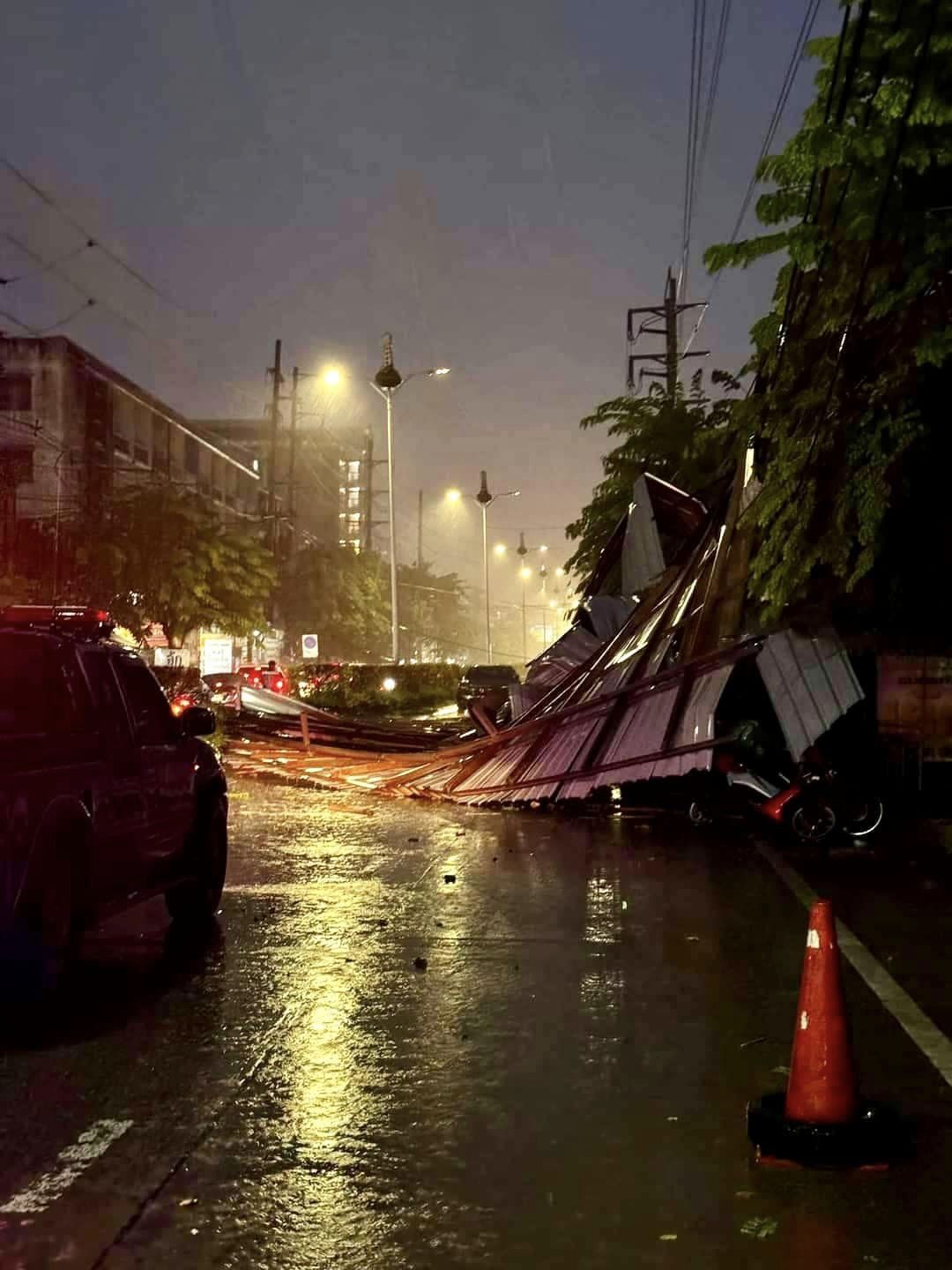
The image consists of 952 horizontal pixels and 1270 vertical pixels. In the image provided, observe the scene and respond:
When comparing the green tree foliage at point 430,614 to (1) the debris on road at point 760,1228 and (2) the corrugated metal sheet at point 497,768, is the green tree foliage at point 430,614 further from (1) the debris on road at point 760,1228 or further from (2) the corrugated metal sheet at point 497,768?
(1) the debris on road at point 760,1228

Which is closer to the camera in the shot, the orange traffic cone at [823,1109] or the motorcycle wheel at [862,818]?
the orange traffic cone at [823,1109]

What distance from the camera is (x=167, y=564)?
46156mm

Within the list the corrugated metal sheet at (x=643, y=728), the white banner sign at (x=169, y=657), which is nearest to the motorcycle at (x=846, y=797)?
the corrugated metal sheet at (x=643, y=728)

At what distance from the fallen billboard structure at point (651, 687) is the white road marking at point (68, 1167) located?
9811mm

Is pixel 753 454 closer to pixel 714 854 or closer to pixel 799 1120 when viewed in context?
pixel 714 854

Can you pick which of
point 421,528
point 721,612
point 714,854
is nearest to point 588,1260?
point 714,854

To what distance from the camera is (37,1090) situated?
6316 mm

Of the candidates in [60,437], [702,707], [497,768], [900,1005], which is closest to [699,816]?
[702,707]

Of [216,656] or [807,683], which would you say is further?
[216,656]

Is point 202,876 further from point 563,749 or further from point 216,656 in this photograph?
point 216,656

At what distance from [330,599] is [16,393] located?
90.3ft

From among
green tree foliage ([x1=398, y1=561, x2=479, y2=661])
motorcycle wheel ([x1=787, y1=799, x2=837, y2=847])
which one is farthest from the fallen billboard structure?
green tree foliage ([x1=398, y1=561, x2=479, y2=661])

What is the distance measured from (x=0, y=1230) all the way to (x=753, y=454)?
12.3 metres

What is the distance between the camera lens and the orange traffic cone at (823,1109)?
17.4ft
